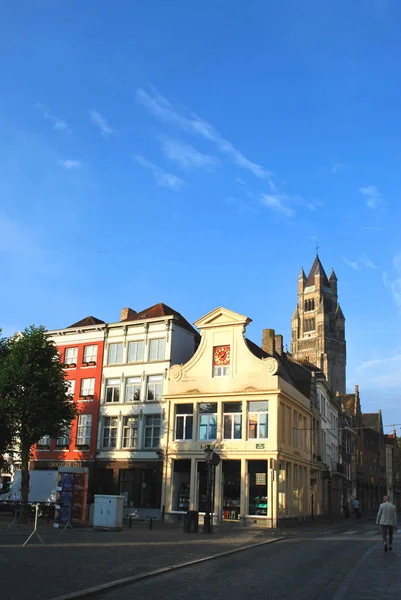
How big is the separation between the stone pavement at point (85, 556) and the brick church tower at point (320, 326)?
134638mm

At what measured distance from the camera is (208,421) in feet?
121

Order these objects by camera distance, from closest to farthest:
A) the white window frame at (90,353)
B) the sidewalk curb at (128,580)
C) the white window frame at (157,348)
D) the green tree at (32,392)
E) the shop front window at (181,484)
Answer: the sidewalk curb at (128,580)
the green tree at (32,392)
the shop front window at (181,484)
the white window frame at (157,348)
the white window frame at (90,353)

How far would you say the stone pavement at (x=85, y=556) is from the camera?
433 inches

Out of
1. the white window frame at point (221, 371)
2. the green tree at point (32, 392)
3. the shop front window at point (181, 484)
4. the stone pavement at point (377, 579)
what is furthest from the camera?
the white window frame at point (221, 371)

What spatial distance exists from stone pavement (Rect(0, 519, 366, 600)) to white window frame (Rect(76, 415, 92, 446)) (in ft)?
58.0

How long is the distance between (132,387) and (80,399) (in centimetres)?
450

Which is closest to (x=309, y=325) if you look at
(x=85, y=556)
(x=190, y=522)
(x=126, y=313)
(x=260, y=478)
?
(x=126, y=313)

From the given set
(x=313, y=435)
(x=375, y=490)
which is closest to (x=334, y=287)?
(x=375, y=490)

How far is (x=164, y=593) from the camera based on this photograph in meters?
10.6

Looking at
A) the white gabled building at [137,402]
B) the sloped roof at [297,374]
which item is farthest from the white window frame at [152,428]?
the sloped roof at [297,374]

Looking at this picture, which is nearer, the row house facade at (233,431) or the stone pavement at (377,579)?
the stone pavement at (377,579)

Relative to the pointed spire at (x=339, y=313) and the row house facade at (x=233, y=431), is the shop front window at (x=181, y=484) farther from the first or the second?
the pointed spire at (x=339, y=313)

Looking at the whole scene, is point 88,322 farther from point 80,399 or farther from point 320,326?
point 320,326

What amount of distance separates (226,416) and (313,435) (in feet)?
40.6
